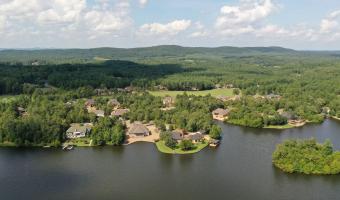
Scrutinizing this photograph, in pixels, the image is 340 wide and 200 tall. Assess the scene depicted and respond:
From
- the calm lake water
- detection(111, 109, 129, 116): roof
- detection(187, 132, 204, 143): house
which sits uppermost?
detection(111, 109, 129, 116): roof

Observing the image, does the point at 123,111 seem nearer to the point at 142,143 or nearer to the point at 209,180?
the point at 142,143

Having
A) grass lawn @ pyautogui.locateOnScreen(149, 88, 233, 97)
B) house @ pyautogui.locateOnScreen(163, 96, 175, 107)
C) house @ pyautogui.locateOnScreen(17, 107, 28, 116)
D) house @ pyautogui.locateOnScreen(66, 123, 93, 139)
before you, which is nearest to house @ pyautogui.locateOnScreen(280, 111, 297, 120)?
house @ pyautogui.locateOnScreen(163, 96, 175, 107)

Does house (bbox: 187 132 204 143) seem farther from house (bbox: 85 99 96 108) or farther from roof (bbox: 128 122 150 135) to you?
house (bbox: 85 99 96 108)

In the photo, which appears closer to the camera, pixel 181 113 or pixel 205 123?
pixel 205 123

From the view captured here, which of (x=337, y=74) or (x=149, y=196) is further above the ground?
(x=337, y=74)

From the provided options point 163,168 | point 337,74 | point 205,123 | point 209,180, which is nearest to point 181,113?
point 205,123

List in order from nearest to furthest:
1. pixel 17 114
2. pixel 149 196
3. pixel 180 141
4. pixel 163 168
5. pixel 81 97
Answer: pixel 149 196, pixel 163 168, pixel 180 141, pixel 17 114, pixel 81 97
